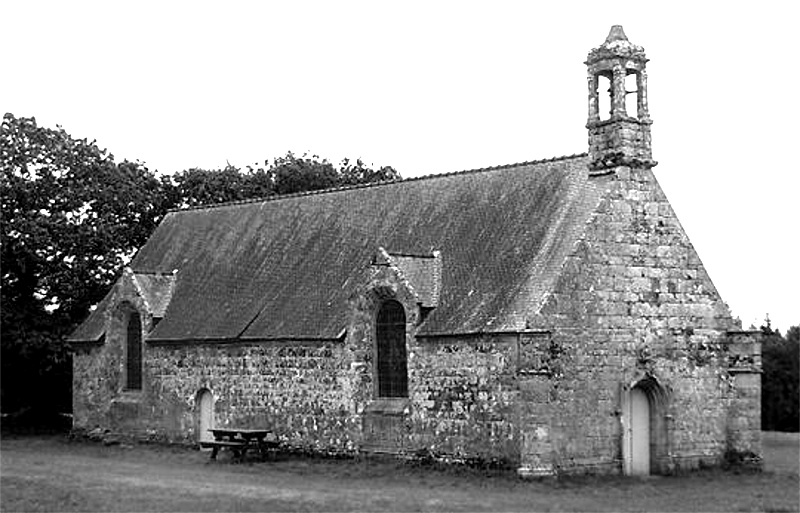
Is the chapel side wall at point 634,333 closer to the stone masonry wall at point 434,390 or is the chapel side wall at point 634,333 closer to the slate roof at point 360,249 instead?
the slate roof at point 360,249

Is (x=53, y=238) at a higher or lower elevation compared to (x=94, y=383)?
higher

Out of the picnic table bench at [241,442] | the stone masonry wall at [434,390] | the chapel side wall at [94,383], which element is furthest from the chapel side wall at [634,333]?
the chapel side wall at [94,383]

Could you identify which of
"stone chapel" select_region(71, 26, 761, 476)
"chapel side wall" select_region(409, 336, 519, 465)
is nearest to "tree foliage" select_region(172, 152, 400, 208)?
"stone chapel" select_region(71, 26, 761, 476)

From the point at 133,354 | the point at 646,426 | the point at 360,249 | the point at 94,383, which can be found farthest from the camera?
the point at 94,383

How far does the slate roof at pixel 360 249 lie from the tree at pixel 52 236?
2.76m

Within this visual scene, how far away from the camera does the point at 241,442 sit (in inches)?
1437

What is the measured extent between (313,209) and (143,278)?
6373 mm

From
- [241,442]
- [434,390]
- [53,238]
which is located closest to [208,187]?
[53,238]

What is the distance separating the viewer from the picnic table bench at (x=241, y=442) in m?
36.2

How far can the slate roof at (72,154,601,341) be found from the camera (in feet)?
110

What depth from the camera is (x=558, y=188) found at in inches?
1374

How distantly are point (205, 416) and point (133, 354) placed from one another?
4623 mm

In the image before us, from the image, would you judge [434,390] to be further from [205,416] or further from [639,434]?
[205,416]

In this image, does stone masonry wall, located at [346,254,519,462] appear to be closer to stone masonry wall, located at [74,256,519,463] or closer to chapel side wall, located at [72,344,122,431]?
stone masonry wall, located at [74,256,519,463]
